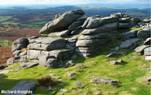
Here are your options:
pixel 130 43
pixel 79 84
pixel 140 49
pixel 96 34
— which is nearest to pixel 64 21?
pixel 96 34

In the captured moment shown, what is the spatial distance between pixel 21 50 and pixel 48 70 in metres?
12.9

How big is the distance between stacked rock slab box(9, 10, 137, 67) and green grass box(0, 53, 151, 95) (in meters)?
2.15

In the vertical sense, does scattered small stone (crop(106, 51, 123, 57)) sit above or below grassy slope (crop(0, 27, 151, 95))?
above

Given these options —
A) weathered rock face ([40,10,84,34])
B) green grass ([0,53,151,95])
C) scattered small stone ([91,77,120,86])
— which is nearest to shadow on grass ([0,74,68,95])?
green grass ([0,53,151,95])

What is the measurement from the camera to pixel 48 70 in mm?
44875

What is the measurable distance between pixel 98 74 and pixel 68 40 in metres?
12.2

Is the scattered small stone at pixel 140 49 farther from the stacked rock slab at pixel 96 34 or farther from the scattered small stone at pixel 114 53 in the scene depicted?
the stacked rock slab at pixel 96 34

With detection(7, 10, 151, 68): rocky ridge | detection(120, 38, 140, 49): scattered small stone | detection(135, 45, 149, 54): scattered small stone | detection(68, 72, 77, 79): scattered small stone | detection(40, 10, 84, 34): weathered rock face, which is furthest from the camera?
detection(40, 10, 84, 34): weathered rock face

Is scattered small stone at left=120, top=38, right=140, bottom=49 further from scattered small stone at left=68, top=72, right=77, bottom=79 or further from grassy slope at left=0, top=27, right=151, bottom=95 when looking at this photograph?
scattered small stone at left=68, top=72, right=77, bottom=79

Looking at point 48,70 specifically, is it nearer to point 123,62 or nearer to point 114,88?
point 123,62

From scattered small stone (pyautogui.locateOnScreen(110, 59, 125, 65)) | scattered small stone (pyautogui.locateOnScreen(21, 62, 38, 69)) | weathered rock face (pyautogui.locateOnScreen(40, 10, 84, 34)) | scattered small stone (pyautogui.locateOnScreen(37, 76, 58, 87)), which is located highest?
weathered rock face (pyautogui.locateOnScreen(40, 10, 84, 34))

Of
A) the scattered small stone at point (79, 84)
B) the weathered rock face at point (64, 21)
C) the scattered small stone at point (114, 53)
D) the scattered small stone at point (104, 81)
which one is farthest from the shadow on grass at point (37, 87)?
the weathered rock face at point (64, 21)

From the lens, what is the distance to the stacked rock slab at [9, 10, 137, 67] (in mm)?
47375

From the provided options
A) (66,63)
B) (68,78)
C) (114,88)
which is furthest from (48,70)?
(114,88)
